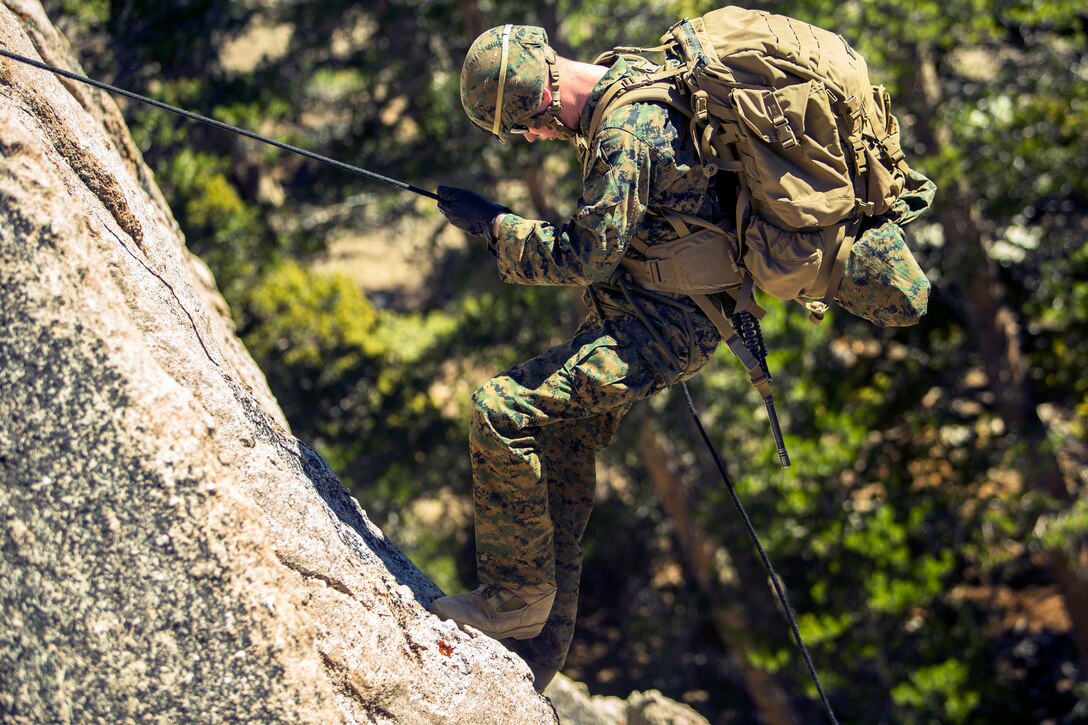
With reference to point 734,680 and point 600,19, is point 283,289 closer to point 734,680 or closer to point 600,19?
point 600,19

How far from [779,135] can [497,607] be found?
1.75 m

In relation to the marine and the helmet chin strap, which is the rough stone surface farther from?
the helmet chin strap

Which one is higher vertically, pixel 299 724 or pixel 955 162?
pixel 299 724

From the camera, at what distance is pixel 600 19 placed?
936cm

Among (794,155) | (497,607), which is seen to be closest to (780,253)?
(794,155)

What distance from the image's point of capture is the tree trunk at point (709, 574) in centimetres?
982

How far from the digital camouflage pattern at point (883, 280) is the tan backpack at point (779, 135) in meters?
0.04

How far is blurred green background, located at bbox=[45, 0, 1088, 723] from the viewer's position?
336 inches

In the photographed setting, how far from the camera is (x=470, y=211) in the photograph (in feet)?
10.8

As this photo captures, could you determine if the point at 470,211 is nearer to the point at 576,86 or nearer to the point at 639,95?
the point at 576,86

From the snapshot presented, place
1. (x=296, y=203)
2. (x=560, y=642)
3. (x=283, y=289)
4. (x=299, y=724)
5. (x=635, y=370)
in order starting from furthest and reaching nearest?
(x=296, y=203), (x=283, y=289), (x=560, y=642), (x=635, y=370), (x=299, y=724)

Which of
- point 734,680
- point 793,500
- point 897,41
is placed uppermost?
point 897,41

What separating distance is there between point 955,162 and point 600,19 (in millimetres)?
3239

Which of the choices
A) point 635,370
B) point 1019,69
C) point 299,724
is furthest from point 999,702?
point 299,724
